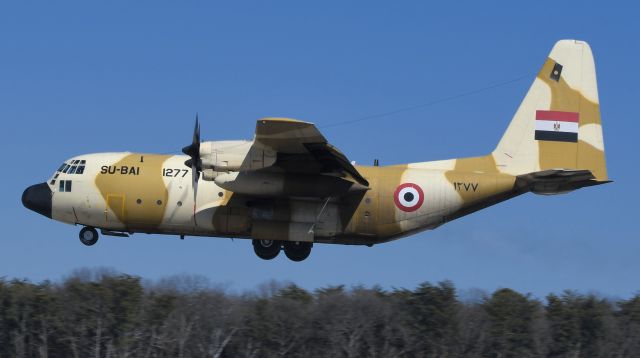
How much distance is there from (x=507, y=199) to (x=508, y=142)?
67.2 inches

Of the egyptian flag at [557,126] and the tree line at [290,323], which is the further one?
the tree line at [290,323]

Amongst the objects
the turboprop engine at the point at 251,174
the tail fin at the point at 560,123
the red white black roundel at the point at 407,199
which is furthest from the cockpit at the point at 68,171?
the tail fin at the point at 560,123

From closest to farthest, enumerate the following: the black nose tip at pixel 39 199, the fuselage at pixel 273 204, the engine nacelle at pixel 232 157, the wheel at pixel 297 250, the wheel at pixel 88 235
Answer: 1. the engine nacelle at pixel 232 157
2. the fuselage at pixel 273 204
3. the black nose tip at pixel 39 199
4. the wheel at pixel 297 250
5. the wheel at pixel 88 235

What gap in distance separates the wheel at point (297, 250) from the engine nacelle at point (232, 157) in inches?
140

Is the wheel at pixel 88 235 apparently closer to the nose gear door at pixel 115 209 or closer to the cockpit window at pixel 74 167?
the nose gear door at pixel 115 209

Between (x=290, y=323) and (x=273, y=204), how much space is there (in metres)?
22.1

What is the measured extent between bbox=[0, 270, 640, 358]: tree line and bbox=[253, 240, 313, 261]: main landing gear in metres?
18.7

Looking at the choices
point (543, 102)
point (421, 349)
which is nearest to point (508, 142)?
point (543, 102)

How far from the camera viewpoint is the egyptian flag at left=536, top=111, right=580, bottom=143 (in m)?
32.8

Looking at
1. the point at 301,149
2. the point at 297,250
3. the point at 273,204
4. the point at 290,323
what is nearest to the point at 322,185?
the point at 273,204

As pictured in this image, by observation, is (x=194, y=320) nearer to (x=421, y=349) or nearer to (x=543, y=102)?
(x=421, y=349)

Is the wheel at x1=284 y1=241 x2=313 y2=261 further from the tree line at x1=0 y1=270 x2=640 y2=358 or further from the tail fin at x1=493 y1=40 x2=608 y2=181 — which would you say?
the tree line at x1=0 y1=270 x2=640 y2=358

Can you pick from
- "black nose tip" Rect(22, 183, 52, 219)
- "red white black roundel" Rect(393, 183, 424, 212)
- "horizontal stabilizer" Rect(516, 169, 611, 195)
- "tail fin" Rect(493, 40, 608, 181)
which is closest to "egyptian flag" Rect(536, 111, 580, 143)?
"tail fin" Rect(493, 40, 608, 181)

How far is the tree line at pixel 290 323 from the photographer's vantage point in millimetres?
51781
